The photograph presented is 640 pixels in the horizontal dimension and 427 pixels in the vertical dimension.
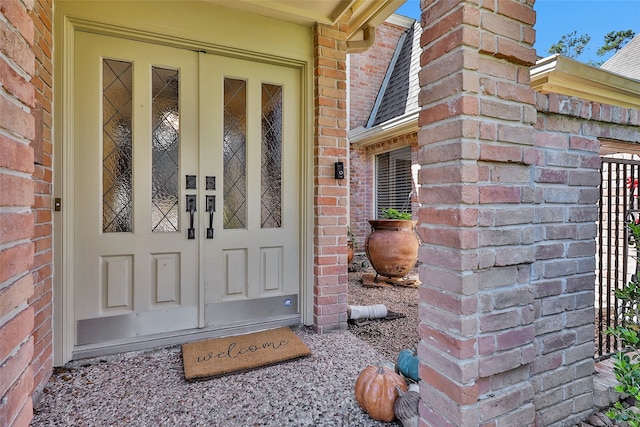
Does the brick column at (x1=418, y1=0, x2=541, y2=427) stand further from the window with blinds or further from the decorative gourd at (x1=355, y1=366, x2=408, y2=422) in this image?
the window with blinds

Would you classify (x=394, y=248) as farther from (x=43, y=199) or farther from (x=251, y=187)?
(x=43, y=199)

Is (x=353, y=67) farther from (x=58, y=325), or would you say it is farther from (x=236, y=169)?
(x=58, y=325)

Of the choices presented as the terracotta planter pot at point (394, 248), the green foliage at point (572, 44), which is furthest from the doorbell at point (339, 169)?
the green foliage at point (572, 44)

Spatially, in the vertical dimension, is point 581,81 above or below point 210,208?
above

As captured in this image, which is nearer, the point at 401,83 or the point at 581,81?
the point at 581,81

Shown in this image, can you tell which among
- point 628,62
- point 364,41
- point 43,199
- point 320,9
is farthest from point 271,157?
point 628,62

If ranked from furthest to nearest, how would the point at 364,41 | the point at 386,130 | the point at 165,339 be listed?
the point at 386,130
the point at 364,41
the point at 165,339

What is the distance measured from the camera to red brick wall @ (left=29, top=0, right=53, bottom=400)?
172cm

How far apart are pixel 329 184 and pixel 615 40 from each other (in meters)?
22.1

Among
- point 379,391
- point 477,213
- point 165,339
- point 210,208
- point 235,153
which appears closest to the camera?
point 477,213

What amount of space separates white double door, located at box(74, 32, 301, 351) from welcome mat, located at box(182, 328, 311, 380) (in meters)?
0.17

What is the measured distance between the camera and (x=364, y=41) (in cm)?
285

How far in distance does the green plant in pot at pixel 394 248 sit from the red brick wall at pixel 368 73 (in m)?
3.34

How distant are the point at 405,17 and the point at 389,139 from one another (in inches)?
133
